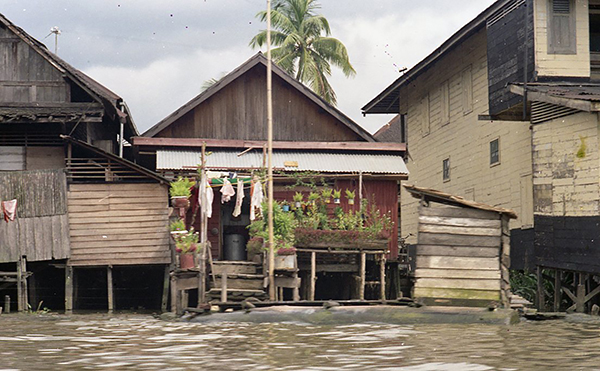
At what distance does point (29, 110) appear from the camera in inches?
949

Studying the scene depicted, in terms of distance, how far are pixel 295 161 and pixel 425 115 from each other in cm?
897

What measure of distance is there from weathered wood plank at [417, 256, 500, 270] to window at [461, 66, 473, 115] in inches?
469

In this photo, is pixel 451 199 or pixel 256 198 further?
pixel 256 198

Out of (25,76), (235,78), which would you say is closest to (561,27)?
(235,78)

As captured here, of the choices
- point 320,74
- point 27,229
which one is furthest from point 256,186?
point 320,74

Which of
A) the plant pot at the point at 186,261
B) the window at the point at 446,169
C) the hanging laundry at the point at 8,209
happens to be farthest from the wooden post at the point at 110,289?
the window at the point at 446,169

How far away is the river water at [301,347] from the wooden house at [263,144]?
351 inches

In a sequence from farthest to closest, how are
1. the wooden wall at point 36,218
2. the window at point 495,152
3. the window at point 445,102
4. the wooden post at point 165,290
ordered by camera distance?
the window at point 445,102 < the window at point 495,152 < the wooden post at point 165,290 < the wooden wall at point 36,218

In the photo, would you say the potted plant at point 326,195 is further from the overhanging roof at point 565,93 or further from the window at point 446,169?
the window at point 446,169

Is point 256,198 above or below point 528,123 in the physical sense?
below

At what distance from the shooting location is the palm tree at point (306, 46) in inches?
1588

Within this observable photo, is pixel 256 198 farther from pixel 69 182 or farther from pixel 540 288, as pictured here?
pixel 540 288

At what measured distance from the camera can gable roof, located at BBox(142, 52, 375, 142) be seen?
2614 cm

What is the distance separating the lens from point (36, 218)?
2400 cm
